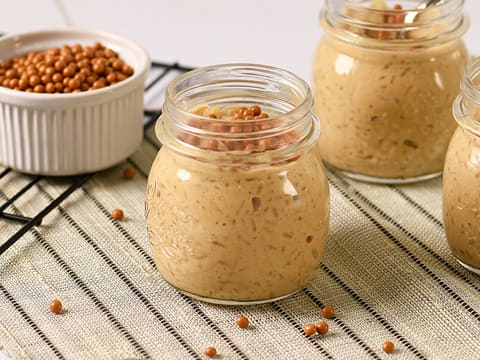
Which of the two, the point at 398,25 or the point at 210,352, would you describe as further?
the point at 398,25

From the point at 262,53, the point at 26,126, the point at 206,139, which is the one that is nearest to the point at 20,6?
the point at 262,53

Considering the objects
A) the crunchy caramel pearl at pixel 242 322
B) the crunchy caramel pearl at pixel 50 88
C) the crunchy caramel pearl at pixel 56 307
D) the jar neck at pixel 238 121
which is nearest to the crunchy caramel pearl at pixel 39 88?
the crunchy caramel pearl at pixel 50 88

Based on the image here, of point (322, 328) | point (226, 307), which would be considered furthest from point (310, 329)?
point (226, 307)

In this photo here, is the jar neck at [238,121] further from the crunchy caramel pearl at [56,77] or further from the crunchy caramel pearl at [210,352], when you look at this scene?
the crunchy caramel pearl at [56,77]

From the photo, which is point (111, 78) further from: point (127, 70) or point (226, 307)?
point (226, 307)

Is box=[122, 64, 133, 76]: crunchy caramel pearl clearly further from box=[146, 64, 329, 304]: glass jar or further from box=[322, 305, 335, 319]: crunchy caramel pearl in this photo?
box=[322, 305, 335, 319]: crunchy caramel pearl

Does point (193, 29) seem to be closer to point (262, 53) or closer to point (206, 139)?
point (262, 53)

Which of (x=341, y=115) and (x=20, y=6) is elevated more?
(x=341, y=115)
